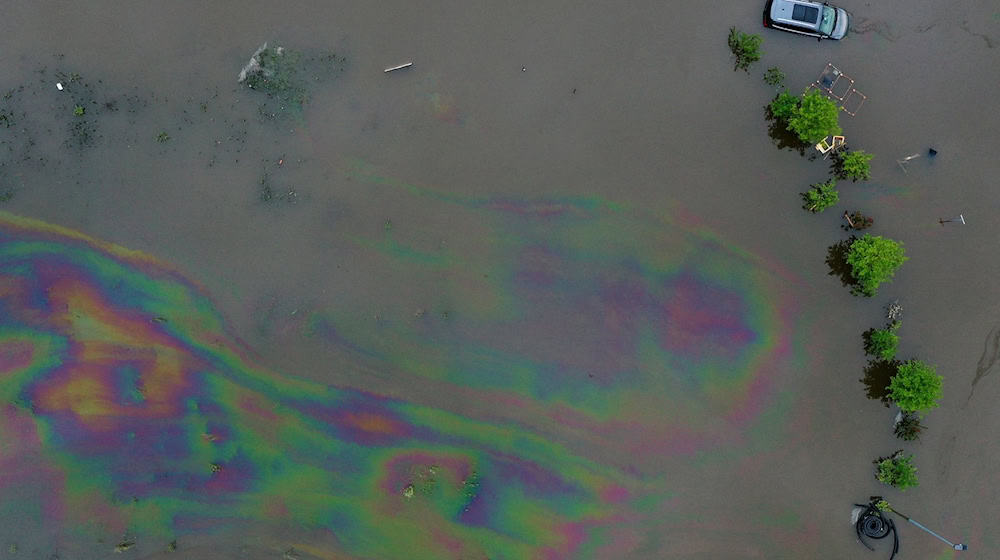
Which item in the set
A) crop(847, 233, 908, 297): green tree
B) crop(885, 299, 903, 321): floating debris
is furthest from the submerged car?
crop(885, 299, 903, 321): floating debris

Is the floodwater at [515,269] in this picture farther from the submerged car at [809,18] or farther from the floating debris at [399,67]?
the submerged car at [809,18]

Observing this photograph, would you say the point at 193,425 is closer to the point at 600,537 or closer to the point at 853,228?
the point at 600,537

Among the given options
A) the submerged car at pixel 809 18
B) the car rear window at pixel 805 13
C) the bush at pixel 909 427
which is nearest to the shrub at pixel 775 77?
the submerged car at pixel 809 18

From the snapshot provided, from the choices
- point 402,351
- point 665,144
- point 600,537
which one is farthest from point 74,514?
point 665,144

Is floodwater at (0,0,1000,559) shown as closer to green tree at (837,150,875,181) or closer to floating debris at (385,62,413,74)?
floating debris at (385,62,413,74)

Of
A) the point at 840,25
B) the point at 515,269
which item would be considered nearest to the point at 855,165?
the point at 840,25

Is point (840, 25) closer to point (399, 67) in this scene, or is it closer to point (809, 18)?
point (809, 18)
